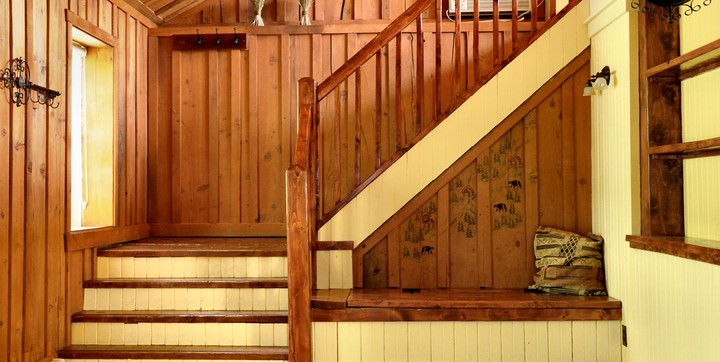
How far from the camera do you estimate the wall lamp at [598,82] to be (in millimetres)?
3414

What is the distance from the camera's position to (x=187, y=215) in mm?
5004

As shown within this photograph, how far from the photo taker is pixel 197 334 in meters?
3.50

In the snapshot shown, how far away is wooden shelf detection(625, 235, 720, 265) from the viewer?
7.97ft

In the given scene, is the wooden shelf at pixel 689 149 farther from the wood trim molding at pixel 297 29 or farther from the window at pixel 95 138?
the window at pixel 95 138

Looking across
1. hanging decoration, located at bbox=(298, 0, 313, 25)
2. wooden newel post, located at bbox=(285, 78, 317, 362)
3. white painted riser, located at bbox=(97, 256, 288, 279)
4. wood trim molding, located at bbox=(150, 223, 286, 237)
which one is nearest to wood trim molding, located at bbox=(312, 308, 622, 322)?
wooden newel post, located at bbox=(285, 78, 317, 362)

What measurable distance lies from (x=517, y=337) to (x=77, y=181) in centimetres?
306

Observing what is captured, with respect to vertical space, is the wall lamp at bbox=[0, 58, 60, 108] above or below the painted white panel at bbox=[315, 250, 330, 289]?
above

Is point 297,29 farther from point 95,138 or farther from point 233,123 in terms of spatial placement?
point 95,138

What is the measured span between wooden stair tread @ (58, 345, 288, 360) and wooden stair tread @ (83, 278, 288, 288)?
1.21 feet

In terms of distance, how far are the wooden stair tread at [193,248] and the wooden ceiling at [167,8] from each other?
5.82ft

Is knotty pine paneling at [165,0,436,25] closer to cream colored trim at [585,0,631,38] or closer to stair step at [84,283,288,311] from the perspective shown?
cream colored trim at [585,0,631,38]

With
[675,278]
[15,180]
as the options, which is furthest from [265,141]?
[675,278]

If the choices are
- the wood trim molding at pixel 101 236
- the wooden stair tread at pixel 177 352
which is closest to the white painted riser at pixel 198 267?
the wood trim molding at pixel 101 236

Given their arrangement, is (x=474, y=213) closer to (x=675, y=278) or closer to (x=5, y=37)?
(x=675, y=278)
